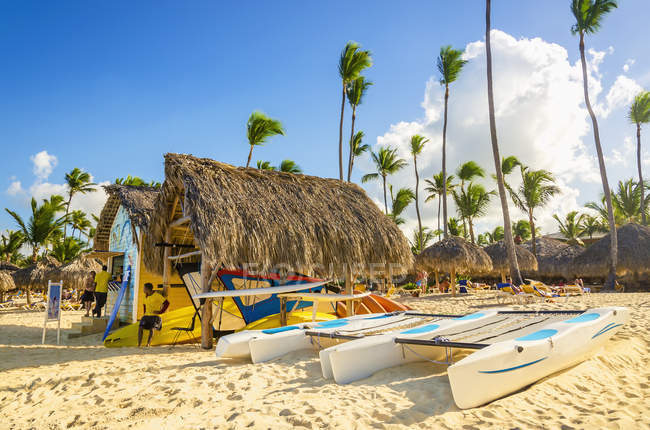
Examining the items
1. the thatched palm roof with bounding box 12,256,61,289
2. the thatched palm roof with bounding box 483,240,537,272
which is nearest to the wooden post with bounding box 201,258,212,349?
the thatched palm roof with bounding box 12,256,61,289

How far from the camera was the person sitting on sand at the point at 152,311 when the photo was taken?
22.2 ft

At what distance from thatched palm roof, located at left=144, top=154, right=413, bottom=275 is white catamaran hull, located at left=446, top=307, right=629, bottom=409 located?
148 inches

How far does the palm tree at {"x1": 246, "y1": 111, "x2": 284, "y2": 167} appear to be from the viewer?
639 inches

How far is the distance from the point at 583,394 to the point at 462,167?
24.1m

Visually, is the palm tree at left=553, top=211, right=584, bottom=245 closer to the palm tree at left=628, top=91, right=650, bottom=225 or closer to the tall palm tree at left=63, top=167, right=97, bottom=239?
the palm tree at left=628, top=91, right=650, bottom=225

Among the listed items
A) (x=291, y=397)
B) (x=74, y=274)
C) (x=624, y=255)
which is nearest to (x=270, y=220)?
(x=291, y=397)

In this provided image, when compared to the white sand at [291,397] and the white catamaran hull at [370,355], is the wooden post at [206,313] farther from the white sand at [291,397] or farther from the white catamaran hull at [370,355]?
the white catamaran hull at [370,355]

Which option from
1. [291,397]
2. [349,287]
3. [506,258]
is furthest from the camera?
[506,258]

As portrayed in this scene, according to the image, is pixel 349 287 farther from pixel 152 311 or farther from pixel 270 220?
pixel 152 311

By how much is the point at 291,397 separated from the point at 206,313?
11.2 ft

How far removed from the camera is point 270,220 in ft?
22.4

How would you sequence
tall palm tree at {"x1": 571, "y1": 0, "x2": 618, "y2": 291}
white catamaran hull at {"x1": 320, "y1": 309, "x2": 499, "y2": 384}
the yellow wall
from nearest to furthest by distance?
white catamaran hull at {"x1": 320, "y1": 309, "x2": 499, "y2": 384} < the yellow wall < tall palm tree at {"x1": 571, "y1": 0, "x2": 618, "y2": 291}

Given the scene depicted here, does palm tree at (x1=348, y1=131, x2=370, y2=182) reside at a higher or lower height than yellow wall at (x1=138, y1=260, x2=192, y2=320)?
higher

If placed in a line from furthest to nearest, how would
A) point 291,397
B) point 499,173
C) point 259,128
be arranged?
point 259,128
point 499,173
point 291,397
